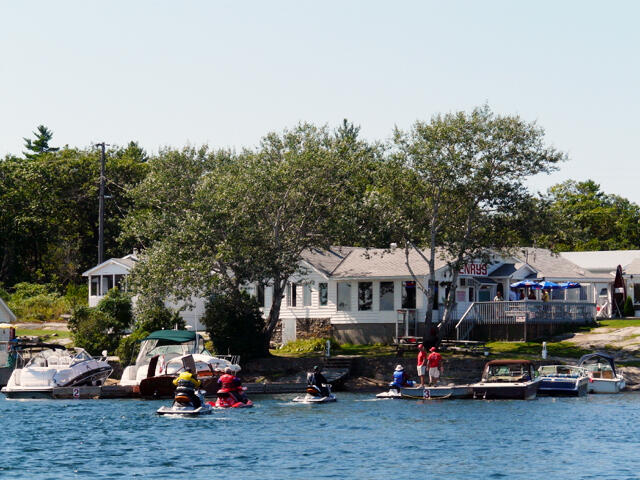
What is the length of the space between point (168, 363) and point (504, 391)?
53.1ft


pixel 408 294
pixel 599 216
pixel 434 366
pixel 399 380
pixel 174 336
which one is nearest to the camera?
pixel 399 380

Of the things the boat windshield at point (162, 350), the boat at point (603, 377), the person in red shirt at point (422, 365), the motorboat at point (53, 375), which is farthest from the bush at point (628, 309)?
the motorboat at point (53, 375)

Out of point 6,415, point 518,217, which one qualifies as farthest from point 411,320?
point 6,415

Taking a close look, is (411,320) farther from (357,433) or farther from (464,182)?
(357,433)

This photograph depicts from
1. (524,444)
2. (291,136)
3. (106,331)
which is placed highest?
(291,136)

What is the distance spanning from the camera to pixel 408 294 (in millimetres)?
63688

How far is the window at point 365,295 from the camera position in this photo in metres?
64.9

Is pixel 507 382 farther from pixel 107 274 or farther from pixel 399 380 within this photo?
pixel 107 274

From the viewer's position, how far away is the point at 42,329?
244 ft

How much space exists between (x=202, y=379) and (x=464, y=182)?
18630mm

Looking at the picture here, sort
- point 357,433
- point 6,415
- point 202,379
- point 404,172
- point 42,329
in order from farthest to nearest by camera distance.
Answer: point 42,329
point 404,172
point 202,379
point 6,415
point 357,433

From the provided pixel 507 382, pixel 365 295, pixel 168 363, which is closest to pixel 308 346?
pixel 365 295

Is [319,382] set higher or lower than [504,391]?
higher

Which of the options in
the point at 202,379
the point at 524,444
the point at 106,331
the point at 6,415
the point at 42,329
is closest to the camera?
the point at 524,444
